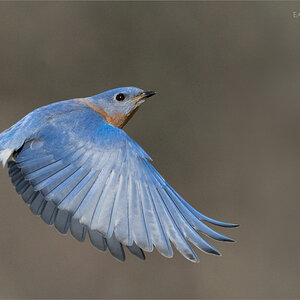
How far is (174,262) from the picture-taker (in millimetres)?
6043

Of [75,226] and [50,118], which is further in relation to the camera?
[50,118]

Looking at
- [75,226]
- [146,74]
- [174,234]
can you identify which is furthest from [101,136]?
[146,74]

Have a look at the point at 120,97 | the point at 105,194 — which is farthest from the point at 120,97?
the point at 105,194

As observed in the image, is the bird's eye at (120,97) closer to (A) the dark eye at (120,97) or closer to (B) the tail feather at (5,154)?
(A) the dark eye at (120,97)

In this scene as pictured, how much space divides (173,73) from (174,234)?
4.39 m

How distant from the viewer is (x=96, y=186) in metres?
2.92

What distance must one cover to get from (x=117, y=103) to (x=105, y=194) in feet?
3.72

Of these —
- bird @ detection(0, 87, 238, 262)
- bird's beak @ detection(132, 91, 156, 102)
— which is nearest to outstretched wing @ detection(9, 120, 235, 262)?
bird @ detection(0, 87, 238, 262)

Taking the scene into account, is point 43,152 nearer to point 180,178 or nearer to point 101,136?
point 101,136

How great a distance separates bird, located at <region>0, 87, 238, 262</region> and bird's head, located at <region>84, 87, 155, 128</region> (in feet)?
0.77

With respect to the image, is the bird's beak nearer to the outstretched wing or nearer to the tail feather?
the outstretched wing

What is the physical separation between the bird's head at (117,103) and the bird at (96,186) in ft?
0.77

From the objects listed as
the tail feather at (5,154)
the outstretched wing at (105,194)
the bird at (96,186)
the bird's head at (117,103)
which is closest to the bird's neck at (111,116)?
the bird's head at (117,103)

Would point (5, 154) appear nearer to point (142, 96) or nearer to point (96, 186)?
point (96, 186)
